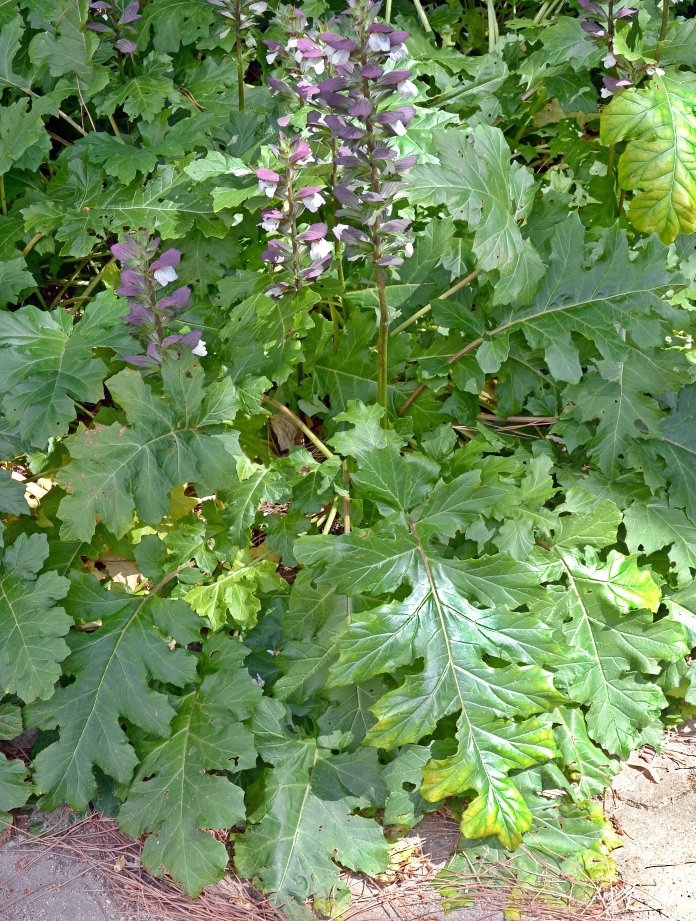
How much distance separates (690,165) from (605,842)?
2019 millimetres

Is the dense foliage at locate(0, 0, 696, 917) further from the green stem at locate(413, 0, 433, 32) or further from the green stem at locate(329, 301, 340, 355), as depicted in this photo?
the green stem at locate(413, 0, 433, 32)

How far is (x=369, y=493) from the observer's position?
2.28 meters

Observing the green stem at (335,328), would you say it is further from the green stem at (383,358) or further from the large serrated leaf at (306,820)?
the large serrated leaf at (306,820)

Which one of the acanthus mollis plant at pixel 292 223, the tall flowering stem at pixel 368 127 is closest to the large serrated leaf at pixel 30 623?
the acanthus mollis plant at pixel 292 223

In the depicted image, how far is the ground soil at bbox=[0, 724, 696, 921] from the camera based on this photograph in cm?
211

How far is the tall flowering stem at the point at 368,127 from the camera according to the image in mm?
2006

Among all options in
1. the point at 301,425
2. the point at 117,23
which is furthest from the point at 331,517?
the point at 117,23

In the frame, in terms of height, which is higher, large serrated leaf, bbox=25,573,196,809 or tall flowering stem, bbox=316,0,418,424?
tall flowering stem, bbox=316,0,418,424

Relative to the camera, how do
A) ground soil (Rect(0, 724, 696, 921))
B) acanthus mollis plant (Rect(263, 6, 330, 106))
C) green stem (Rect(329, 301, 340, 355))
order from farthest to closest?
1. green stem (Rect(329, 301, 340, 355))
2. acanthus mollis plant (Rect(263, 6, 330, 106))
3. ground soil (Rect(0, 724, 696, 921))

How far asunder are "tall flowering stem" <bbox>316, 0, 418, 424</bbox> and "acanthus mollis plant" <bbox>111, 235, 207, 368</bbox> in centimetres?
50

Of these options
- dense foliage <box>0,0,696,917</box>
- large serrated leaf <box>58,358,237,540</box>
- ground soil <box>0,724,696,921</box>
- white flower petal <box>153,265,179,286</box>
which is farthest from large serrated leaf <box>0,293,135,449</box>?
ground soil <box>0,724,696,921</box>

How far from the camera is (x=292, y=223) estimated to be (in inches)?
93.2

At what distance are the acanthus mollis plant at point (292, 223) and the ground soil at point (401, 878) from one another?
1594mm

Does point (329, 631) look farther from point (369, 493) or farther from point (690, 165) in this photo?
point (690, 165)
